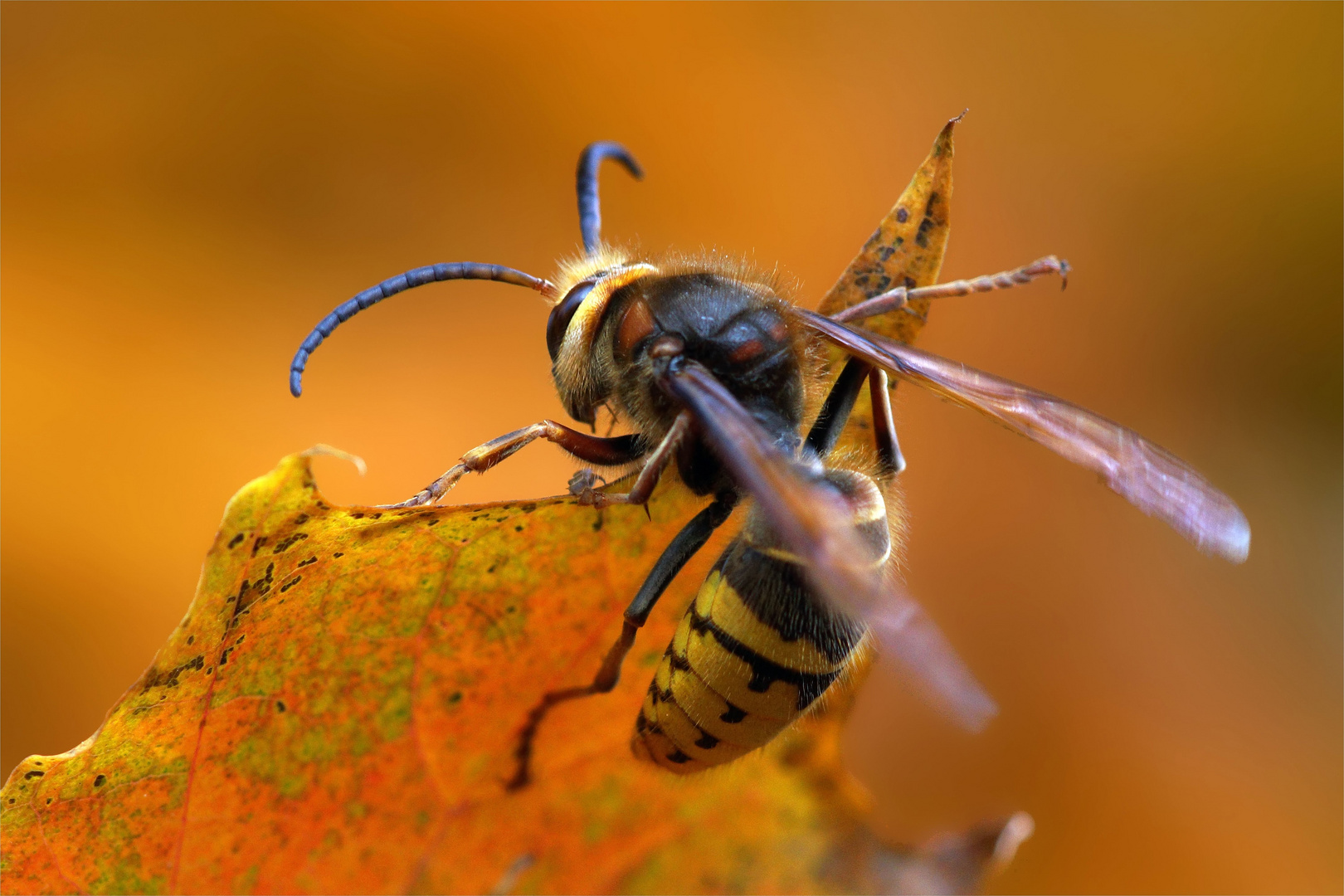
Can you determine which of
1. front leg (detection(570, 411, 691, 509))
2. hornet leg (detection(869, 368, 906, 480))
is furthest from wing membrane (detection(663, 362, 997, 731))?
hornet leg (detection(869, 368, 906, 480))

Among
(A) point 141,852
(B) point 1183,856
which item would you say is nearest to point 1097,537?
(B) point 1183,856

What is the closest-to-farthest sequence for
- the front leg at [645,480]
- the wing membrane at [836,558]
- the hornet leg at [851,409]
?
the wing membrane at [836,558] → the front leg at [645,480] → the hornet leg at [851,409]

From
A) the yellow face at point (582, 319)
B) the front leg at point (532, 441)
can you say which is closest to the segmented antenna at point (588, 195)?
the yellow face at point (582, 319)

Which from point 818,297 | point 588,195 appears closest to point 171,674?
point 588,195

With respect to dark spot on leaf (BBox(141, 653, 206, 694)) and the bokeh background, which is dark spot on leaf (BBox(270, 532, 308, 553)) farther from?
the bokeh background

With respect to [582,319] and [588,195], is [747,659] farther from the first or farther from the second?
[588,195]

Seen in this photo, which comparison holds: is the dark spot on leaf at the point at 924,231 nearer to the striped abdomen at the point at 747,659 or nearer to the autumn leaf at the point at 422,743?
the autumn leaf at the point at 422,743
